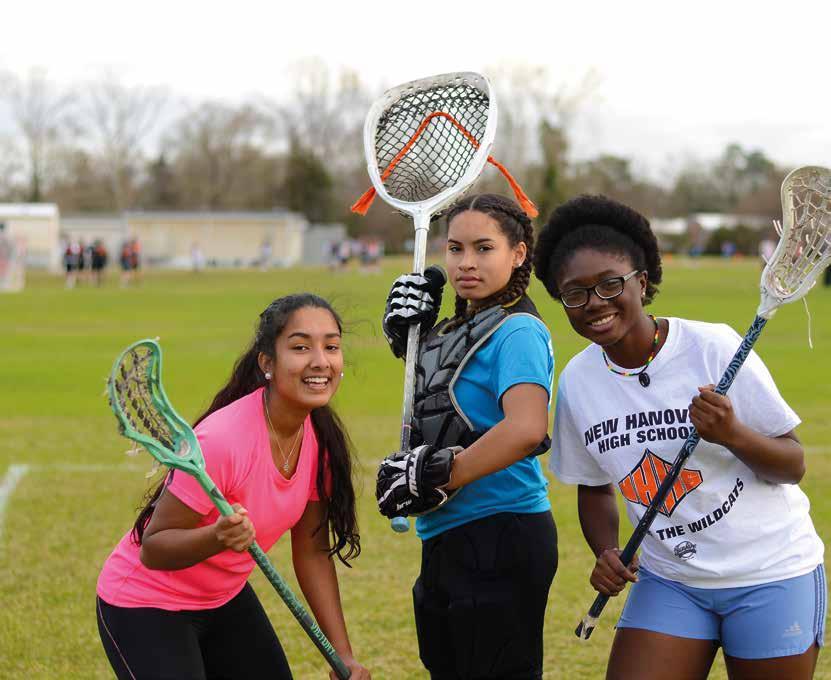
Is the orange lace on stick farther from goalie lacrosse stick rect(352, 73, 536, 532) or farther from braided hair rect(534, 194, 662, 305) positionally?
braided hair rect(534, 194, 662, 305)

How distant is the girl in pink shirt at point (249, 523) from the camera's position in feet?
10.0

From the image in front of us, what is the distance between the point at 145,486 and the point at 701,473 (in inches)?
210

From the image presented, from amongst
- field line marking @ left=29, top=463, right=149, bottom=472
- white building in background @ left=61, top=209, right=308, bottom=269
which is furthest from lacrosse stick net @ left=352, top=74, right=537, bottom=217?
white building in background @ left=61, top=209, right=308, bottom=269

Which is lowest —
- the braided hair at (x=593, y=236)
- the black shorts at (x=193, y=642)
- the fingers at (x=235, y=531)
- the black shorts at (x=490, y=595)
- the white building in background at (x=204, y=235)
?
the white building in background at (x=204, y=235)

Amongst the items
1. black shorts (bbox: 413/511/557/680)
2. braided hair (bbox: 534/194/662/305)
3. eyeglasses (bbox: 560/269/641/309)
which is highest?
braided hair (bbox: 534/194/662/305)

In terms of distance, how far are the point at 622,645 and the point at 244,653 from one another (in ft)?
3.82

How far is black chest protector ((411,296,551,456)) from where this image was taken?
320 centimetres

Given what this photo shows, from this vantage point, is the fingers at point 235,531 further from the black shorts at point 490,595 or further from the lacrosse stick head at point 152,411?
the black shorts at point 490,595

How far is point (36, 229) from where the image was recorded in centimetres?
5466

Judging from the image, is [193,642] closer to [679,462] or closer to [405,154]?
[679,462]

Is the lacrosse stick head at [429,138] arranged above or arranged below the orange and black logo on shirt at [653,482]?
above

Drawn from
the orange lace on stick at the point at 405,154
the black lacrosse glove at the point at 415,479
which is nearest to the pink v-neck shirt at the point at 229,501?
the black lacrosse glove at the point at 415,479

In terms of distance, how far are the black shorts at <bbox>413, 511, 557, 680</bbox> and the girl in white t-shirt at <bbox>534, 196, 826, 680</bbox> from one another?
0.21 m

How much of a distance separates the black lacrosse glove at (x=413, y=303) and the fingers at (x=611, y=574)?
0.92 metres
